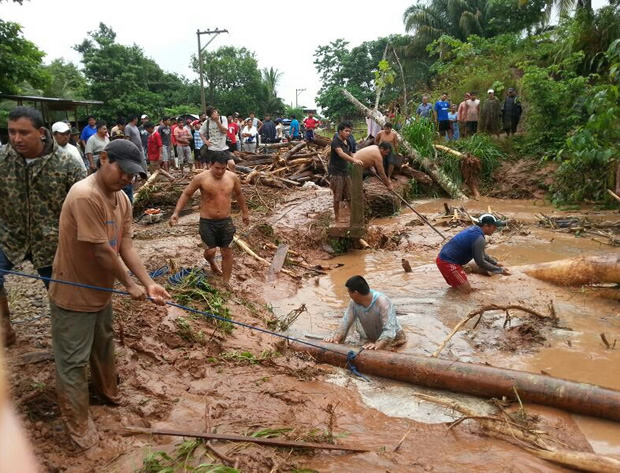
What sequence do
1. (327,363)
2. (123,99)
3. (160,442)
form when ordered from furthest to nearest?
(123,99) → (327,363) → (160,442)

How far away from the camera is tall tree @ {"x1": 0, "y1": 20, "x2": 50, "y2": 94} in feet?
54.3

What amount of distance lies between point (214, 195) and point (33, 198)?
2.53 metres

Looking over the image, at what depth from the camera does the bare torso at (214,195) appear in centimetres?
621

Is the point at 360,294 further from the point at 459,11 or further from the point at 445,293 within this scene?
the point at 459,11

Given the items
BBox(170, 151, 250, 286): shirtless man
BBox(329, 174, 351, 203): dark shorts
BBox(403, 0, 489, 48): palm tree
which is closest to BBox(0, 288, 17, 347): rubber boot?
BBox(170, 151, 250, 286): shirtless man

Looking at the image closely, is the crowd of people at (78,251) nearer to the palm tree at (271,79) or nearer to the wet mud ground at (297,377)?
the wet mud ground at (297,377)

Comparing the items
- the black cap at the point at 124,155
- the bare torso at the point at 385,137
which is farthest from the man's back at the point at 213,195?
the bare torso at the point at 385,137

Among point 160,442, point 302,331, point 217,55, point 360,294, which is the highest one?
point 217,55

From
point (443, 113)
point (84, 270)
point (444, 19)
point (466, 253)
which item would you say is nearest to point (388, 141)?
point (443, 113)

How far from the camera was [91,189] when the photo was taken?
2.99 meters

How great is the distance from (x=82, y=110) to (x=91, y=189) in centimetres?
3245

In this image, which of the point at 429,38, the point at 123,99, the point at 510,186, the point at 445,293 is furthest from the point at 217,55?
the point at 445,293

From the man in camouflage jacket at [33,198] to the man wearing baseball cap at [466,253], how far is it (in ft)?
15.6

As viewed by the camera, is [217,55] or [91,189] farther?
[217,55]
